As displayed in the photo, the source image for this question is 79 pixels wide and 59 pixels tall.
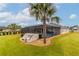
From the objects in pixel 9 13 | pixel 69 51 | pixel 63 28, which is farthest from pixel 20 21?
pixel 69 51

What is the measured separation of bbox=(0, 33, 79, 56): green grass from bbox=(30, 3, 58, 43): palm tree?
0.41 feet

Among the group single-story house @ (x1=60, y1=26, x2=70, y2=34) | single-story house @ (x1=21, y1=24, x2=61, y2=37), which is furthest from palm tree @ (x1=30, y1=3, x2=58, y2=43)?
single-story house @ (x1=60, y1=26, x2=70, y2=34)

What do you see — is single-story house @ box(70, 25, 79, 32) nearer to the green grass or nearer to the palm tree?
the green grass

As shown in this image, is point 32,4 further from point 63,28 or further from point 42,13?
point 63,28

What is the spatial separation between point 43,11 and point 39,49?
0.30 metres

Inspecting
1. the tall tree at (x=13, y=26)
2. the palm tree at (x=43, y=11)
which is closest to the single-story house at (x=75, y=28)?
the palm tree at (x=43, y=11)

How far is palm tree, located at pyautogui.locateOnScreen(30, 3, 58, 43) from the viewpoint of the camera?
1.58 meters

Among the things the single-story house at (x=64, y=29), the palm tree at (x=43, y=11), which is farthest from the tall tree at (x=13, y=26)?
the single-story house at (x=64, y=29)

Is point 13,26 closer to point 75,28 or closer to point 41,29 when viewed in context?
point 41,29

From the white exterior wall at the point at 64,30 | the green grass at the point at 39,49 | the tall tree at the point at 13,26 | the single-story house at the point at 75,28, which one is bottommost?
the green grass at the point at 39,49

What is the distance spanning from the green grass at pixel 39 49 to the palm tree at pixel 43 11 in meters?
0.13

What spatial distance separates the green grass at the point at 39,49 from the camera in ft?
5.13

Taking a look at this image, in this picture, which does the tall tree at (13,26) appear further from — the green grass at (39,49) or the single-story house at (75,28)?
the single-story house at (75,28)

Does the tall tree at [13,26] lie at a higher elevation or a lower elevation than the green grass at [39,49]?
higher
